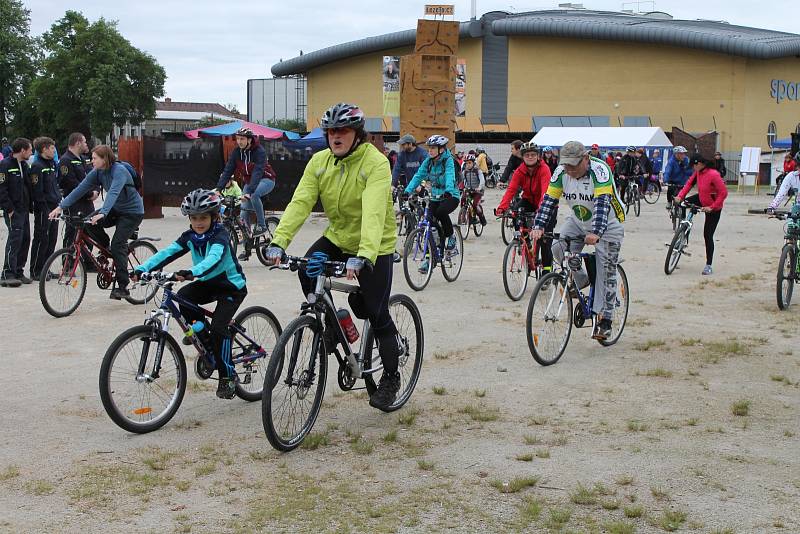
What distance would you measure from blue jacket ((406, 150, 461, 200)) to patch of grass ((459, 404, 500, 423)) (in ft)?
20.2

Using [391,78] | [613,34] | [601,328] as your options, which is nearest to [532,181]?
[601,328]

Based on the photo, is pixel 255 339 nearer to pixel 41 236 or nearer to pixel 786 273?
pixel 786 273

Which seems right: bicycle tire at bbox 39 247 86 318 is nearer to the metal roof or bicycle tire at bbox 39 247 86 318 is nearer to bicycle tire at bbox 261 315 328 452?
bicycle tire at bbox 261 315 328 452

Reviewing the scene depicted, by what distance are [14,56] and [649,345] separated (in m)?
71.0

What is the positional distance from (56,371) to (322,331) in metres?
3.14

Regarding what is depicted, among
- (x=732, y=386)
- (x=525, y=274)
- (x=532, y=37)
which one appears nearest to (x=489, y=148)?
(x=532, y=37)

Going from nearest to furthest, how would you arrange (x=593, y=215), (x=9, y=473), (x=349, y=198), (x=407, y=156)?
(x=9, y=473)
(x=349, y=198)
(x=593, y=215)
(x=407, y=156)

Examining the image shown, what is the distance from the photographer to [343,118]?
596 centimetres

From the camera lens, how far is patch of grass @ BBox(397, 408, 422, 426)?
653 cm

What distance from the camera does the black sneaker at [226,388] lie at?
22.1 feet

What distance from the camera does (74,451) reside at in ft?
19.4

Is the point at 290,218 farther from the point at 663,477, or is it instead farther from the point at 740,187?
the point at 740,187

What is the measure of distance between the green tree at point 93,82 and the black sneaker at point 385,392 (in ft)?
219

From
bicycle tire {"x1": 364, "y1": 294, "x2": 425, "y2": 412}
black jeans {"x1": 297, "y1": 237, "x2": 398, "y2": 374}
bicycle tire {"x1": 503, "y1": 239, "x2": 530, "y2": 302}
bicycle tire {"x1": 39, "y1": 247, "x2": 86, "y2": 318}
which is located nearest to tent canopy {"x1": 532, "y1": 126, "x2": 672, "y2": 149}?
bicycle tire {"x1": 503, "y1": 239, "x2": 530, "y2": 302}
